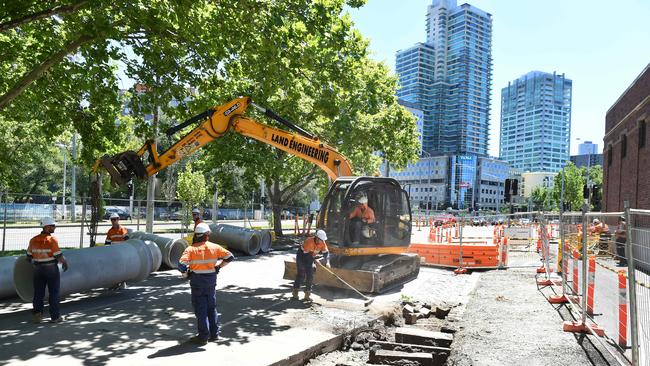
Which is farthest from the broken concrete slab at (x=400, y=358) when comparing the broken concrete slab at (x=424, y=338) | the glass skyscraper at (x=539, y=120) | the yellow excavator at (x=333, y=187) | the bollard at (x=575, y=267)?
the glass skyscraper at (x=539, y=120)

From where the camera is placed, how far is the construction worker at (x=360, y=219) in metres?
12.1

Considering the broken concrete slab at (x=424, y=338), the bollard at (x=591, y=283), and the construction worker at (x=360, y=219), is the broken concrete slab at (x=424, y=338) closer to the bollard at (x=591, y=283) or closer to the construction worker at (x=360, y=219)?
the bollard at (x=591, y=283)

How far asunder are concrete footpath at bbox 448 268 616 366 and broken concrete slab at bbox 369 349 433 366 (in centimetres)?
41

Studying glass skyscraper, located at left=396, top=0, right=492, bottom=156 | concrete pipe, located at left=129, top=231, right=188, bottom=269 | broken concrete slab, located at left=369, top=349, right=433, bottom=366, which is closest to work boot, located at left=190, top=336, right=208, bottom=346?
broken concrete slab, located at left=369, top=349, right=433, bottom=366

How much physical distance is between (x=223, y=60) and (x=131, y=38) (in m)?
2.45

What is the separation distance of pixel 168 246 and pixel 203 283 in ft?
23.7

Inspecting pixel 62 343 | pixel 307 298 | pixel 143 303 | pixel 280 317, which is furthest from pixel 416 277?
pixel 62 343

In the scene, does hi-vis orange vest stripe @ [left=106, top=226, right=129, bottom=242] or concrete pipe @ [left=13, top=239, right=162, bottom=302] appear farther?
hi-vis orange vest stripe @ [left=106, top=226, right=129, bottom=242]

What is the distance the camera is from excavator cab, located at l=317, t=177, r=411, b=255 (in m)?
11.9

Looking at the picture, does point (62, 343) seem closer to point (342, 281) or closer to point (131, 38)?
point (342, 281)

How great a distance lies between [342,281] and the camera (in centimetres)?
1109

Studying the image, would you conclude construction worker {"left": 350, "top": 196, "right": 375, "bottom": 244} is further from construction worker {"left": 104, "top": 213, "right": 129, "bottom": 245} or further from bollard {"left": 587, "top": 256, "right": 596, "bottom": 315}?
construction worker {"left": 104, "top": 213, "right": 129, "bottom": 245}

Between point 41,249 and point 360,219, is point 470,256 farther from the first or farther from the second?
point 41,249

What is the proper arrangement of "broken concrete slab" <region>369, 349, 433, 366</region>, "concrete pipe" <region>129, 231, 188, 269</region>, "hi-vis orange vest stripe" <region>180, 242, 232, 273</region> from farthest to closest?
"concrete pipe" <region>129, 231, 188, 269</region>
"hi-vis orange vest stripe" <region>180, 242, 232, 273</region>
"broken concrete slab" <region>369, 349, 433, 366</region>
